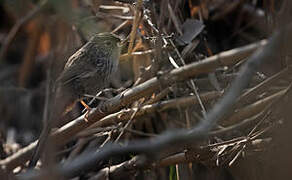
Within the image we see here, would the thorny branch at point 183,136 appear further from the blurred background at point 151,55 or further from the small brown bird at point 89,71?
the small brown bird at point 89,71

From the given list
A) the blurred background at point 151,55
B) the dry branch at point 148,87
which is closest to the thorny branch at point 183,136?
the dry branch at point 148,87

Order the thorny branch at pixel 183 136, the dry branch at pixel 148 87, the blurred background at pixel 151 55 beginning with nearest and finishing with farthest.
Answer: the thorny branch at pixel 183 136
the dry branch at pixel 148 87
the blurred background at pixel 151 55

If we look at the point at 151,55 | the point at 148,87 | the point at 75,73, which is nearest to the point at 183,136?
the point at 148,87

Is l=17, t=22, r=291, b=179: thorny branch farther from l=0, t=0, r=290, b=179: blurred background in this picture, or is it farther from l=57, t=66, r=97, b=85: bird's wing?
l=57, t=66, r=97, b=85: bird's wing

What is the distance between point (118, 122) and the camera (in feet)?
13.2

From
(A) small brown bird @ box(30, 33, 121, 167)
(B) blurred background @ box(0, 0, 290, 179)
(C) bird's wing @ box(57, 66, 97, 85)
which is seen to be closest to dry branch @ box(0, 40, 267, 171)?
(B) blurred background @ box(0, 0, 290, 179)

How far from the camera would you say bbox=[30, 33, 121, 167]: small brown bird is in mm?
4188

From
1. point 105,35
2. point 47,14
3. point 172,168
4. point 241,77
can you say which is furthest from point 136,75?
point 241,77

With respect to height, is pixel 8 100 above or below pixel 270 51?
below

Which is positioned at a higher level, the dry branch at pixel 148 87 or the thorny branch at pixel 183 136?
the thorny branch at pixel 183 136

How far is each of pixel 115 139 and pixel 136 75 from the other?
81cm

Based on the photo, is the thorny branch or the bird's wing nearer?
the thorny branch

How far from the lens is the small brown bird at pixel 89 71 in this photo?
419cm

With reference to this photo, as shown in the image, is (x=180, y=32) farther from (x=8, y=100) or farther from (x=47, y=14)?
(x=8, y=100)
